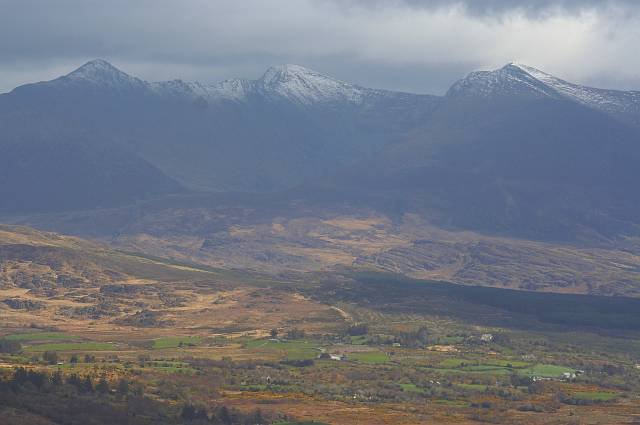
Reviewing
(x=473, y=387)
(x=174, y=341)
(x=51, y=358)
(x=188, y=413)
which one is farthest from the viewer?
(x=174, y=341)

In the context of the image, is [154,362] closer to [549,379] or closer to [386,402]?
[386,402]

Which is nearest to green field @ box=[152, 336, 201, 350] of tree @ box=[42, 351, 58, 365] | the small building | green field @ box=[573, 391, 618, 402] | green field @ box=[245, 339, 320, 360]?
green field @ box=[245, 339, 320, 360]

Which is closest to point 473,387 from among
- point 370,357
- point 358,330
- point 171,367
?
point 370,357

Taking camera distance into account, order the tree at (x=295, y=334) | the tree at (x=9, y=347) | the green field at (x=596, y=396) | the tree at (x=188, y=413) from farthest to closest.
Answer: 1. the tree at (x=295, y=334)
2. the tree at (x=9, y=347)
3. the green field at (x=596, y=396)
4. the tree at (x=188, y=413)

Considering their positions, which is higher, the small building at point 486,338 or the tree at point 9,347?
the tree at point 9,347

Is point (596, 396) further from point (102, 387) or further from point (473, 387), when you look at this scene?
point (102, 387)

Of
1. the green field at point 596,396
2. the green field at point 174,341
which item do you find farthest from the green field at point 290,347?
the green field at point 596,396

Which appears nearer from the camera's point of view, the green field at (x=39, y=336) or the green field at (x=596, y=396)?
the green field at (x=596, y=396)

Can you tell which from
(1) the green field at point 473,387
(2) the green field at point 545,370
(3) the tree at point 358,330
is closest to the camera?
(1) the green field at point 473,387

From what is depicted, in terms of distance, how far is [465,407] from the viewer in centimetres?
12594

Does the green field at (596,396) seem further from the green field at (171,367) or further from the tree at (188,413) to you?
the tree at (188,413)

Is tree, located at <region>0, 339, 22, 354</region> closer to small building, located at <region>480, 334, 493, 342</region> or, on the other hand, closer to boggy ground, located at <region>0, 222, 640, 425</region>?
boggy ground, located at <region>0, 222, 640, 425</region>

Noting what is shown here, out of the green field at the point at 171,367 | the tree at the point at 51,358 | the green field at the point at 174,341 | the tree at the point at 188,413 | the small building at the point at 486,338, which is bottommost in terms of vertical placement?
the green field at the point at 174,341

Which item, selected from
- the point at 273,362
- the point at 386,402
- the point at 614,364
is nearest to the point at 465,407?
the point at 386,402
